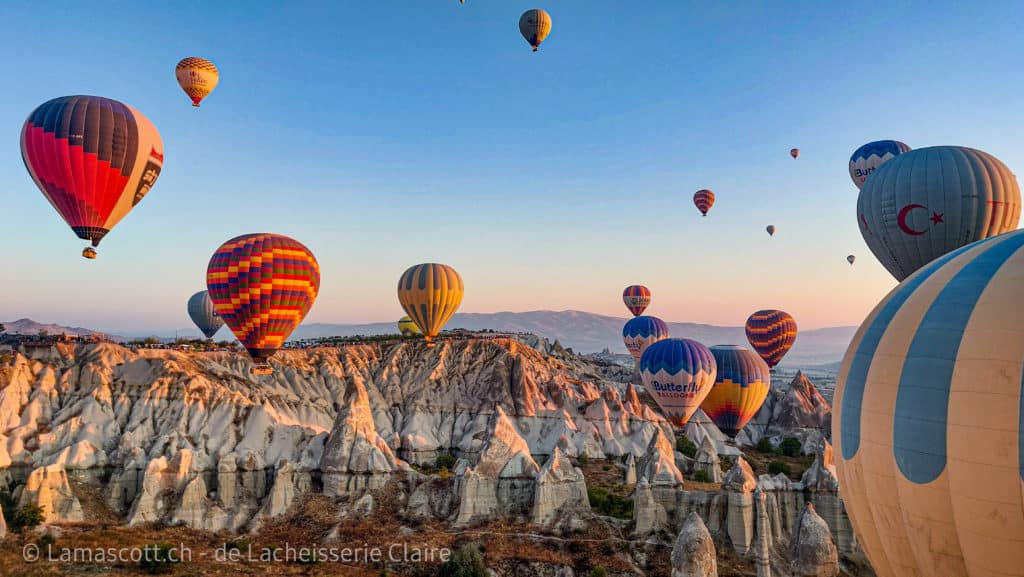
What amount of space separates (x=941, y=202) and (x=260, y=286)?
42069mm

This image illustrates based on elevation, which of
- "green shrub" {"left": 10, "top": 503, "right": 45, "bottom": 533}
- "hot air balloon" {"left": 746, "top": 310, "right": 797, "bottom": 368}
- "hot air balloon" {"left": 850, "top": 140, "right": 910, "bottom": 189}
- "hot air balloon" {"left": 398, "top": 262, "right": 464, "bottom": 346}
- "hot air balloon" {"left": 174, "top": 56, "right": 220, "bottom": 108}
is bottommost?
"green shrub" {"left": 10, "top": 503, "right": 45, "bottom": 533}

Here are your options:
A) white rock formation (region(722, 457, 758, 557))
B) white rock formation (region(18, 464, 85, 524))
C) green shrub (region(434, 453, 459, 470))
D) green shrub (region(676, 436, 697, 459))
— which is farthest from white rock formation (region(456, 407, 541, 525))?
green shrub (region(676, 436, 697, 459))

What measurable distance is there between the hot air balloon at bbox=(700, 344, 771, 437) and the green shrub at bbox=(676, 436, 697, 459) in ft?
29.2

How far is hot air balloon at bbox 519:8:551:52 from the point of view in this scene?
52.4 metres

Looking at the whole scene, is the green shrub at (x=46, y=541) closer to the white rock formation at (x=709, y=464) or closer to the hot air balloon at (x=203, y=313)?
the white rock formation at (x=709, y=464)

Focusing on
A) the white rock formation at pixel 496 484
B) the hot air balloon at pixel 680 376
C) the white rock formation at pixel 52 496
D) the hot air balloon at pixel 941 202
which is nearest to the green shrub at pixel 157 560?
the white rock formation at pixel 52 496

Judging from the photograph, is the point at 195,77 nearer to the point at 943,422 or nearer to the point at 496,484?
the point at 496,484

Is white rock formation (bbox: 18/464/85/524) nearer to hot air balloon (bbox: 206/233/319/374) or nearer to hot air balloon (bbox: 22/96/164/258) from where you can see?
hot air balloon (bbox: 22/96/164/258)

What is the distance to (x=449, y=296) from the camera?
213ft

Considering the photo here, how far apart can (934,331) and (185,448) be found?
1645 inches

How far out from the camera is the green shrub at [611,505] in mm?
37000

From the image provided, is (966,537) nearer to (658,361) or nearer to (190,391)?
(658,361)

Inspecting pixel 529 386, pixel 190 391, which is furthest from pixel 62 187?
pixel 529 386

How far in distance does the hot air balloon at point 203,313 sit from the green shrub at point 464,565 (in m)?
72.5
